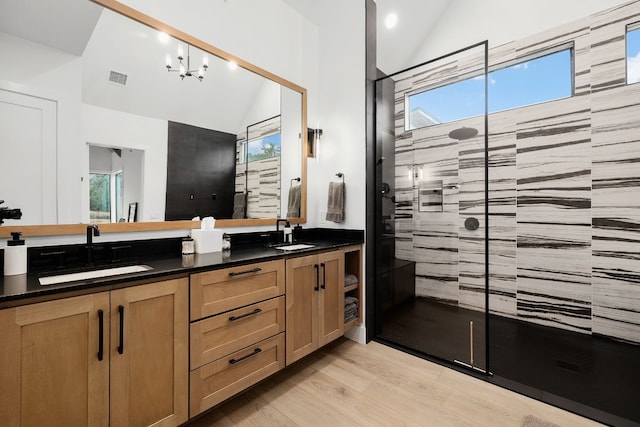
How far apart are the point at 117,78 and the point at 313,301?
196 centimetres

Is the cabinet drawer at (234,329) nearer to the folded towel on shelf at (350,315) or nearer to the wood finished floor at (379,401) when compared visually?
the wood finished floor at (379,401)

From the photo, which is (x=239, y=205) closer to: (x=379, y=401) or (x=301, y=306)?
(x=301, y=306)

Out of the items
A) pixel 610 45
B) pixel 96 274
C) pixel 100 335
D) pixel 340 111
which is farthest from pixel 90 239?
pixel 610 45

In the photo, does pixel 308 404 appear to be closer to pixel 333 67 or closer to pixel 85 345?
A: pixel 85 345

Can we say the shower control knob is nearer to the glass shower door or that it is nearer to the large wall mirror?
the glass shower door

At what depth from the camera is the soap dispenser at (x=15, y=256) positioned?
126 centimetres

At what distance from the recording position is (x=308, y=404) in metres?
1.76

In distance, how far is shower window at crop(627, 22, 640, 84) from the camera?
7.78ft

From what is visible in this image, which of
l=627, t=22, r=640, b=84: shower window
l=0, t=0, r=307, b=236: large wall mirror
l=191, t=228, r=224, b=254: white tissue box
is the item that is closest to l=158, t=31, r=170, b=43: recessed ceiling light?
l=0, t=0, r=307, b=236: large wall mirror

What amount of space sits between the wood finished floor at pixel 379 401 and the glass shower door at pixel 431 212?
376mm

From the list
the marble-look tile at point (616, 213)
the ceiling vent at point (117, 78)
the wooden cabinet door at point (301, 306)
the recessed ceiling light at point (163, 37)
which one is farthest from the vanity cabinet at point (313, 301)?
the marble-look tile at point (616, 213)

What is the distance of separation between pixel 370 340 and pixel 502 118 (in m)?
2.72

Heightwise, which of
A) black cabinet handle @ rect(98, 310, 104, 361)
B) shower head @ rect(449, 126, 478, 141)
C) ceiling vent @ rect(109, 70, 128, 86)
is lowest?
black cabinet handle @ rect(98, 310, 104, 361)

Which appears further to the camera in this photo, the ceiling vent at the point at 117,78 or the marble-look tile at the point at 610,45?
the marble-look tile at the point at 610,45
